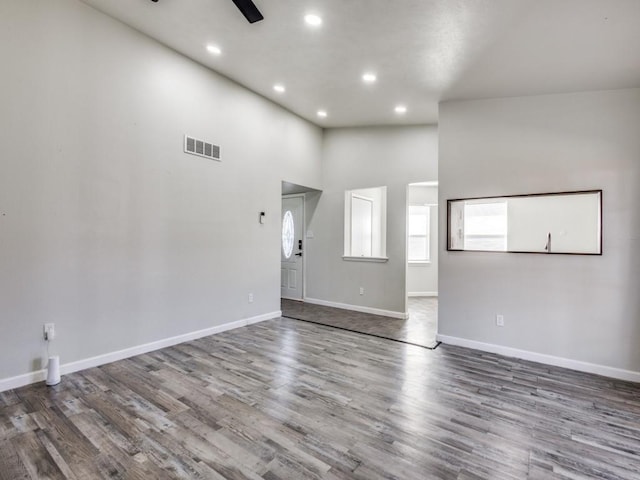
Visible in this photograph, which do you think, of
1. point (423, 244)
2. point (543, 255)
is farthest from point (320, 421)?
point (423, 244)

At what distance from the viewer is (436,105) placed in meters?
4.40

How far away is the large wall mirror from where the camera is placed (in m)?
3.27

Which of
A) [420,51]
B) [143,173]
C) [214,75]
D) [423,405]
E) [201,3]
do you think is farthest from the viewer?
[214,75]

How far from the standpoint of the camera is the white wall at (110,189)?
2.70 meters

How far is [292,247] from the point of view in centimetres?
674

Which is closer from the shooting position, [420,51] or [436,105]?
[420,51]

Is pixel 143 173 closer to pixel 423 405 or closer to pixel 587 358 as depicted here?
pixel 423 405

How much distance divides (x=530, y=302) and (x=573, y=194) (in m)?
1.23

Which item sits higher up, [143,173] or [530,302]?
[143,173]

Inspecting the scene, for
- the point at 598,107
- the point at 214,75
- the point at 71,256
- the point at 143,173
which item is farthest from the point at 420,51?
the point at 71,256

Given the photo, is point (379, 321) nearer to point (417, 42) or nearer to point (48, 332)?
point (417, 42)

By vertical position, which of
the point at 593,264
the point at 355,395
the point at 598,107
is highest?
the point at 598,107

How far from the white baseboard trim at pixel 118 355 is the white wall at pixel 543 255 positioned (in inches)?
114

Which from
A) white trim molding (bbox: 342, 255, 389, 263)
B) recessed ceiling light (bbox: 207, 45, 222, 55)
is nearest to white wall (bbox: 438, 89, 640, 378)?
white trim molding (bbox: 342, 255, 389, 263)
